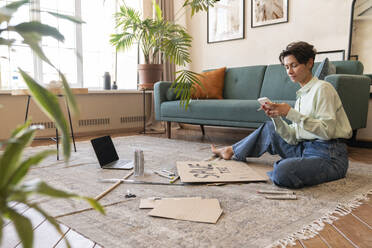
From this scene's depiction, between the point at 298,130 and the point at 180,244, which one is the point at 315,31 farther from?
the point at 180,244

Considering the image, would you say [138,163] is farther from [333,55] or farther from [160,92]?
[333,55]

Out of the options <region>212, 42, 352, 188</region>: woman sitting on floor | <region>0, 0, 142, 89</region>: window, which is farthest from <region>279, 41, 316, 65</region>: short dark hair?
<region>0, 0, 142, 89</region>: window

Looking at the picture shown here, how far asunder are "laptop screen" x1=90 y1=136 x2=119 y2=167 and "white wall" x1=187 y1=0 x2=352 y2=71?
2320 mm

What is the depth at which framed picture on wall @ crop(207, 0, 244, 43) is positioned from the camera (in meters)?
3.96

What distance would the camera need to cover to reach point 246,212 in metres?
1.28

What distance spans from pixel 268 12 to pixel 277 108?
2421mm

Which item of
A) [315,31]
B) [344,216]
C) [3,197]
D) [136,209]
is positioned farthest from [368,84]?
[3,197]

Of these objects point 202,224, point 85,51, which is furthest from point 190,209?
point 85,51

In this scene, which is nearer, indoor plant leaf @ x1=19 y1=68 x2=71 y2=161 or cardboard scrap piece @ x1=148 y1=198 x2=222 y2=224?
indoor plant leaf @ x1=19 y1=68 x2=71 y2=161

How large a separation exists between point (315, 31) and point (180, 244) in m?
2.99

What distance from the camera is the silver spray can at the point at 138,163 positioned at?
1.80 metres

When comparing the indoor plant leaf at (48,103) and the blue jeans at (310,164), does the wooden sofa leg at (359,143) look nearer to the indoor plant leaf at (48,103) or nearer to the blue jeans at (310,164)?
the blue jeans at (310,164)

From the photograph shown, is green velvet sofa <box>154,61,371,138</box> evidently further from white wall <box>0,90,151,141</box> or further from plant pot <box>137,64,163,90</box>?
white wall <box>0,90,151,141</box>

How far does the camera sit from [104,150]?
2.09 metres
